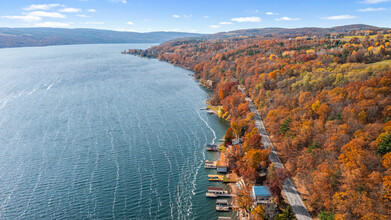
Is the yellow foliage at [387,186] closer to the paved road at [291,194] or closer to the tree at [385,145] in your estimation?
the tree at [385,145]

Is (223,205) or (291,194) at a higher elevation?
(291,194)

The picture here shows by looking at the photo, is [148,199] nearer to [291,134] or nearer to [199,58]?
[291,134]

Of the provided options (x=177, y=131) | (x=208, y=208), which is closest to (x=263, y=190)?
(x=208, y=208)

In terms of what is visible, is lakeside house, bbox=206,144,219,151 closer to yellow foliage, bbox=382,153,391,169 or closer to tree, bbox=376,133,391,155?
tree, bbox=376,133,391,155

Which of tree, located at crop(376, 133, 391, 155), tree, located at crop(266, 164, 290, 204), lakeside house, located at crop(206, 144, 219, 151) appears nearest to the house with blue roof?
tree, located at crop(266, 164, 290, 204)

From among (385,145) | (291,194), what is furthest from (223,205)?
(385,145)

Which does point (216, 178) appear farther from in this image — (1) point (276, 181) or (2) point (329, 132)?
(2) point (329, 132)

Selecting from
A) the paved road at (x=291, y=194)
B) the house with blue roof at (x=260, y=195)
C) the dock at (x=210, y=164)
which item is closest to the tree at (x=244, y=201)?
the house with blue roof at (x=260, y=195)

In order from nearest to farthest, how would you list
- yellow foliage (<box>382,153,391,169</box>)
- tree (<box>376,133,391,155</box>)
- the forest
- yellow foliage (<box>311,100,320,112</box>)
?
the forest, yellow foliage (<box>382,153,391,169</box>), tree (<box>376,133,391,155</box>), yellow foliage (<box>311,100,320,112</box>)

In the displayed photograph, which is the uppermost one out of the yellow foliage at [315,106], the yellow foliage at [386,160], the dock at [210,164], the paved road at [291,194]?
the yellow foliage at [315,106]
